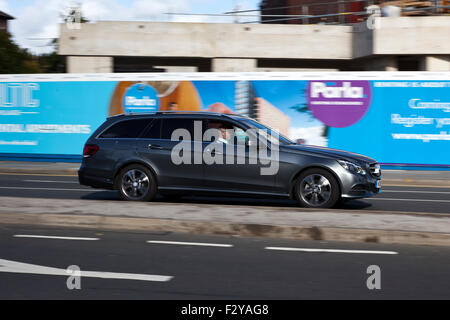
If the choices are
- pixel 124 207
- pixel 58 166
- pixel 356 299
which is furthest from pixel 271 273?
pixel 58 166

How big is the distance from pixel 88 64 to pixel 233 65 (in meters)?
6.85

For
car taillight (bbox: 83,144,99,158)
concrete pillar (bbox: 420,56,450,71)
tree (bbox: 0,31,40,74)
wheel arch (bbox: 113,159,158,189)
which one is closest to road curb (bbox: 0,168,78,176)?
car taillight (bbox: 83,144,99,158)

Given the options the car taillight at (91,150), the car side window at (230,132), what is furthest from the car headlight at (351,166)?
the car taillight at (91,150)

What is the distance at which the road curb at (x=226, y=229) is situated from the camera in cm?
733

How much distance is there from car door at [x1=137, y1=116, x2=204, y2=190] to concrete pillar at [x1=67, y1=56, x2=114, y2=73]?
1904 cm

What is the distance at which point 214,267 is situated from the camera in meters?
6.29

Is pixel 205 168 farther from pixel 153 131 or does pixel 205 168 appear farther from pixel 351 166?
pixel 351 166

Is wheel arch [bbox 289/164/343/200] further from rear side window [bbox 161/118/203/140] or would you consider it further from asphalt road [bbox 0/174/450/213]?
rear side window [bbox 161/118/203/140]

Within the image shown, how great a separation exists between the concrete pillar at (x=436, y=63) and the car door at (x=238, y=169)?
58.3 feet

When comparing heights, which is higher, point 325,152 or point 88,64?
point 88,64

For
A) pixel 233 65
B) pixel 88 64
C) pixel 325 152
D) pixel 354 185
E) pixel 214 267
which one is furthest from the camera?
pixel 88 64

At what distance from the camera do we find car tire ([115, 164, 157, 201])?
1064cm

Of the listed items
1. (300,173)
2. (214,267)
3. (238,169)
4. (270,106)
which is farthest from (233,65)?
(214,267)

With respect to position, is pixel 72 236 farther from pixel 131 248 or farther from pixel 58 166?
pixel 58 166
